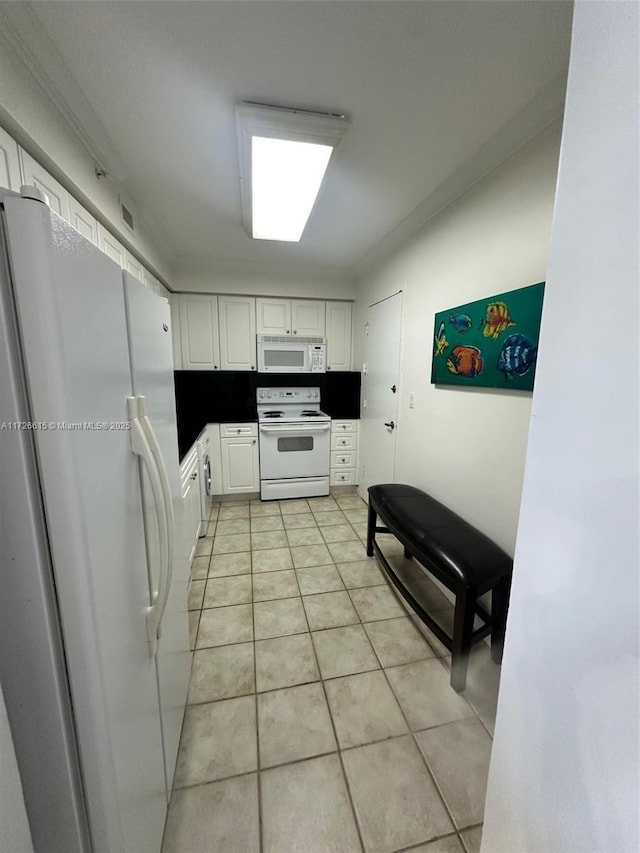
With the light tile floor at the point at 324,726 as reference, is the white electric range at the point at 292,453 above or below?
above

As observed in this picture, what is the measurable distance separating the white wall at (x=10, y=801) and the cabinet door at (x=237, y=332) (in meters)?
3.35

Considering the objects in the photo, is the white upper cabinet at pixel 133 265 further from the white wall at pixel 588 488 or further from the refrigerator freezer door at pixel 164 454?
the white wall at pixel 588 488

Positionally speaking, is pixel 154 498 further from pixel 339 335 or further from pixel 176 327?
pixel 339 335

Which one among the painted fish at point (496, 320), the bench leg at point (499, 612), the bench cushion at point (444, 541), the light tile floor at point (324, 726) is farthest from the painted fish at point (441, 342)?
the light tile floor at point (324, 726)

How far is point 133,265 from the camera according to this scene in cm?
226

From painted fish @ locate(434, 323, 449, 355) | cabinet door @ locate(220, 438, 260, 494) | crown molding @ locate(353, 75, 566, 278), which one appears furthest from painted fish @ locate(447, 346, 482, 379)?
cabinet door @ locate(220, 438, 260, 494)

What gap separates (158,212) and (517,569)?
114 inches

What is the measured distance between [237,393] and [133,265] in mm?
1683

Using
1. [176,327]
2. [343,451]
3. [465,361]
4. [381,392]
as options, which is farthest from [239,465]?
[465,361]

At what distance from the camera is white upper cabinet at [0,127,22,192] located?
1.08 m

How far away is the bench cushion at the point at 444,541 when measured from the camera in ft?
4.90

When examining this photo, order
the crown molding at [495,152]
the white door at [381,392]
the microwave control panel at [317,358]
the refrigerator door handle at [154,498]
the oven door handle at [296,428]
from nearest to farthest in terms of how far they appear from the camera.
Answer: the refrigerator door handle at [154,498], the crown molding at [495,152], the white door at [381,392], the oven door handle at [296,428], the microwave control panel at [317,358]

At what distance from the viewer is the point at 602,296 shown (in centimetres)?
57

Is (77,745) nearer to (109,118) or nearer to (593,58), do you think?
(593,58)
